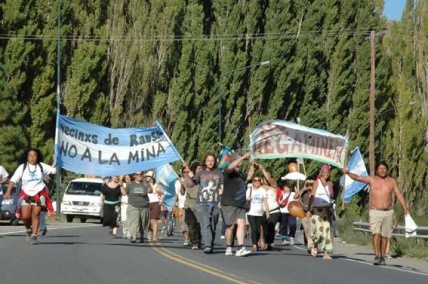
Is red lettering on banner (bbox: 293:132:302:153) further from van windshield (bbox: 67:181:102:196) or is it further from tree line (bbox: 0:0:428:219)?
tree line (bbox: 0:0:428:219)

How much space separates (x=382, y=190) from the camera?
68.8ft

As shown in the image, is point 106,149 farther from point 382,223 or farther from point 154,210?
point 382,223

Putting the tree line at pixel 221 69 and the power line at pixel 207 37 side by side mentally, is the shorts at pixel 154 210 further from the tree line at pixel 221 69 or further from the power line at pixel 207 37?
the power line at pixel 207 37

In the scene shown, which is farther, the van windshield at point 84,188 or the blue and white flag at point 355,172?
the van windshield at point 84,188

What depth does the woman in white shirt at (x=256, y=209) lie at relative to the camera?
25.2 meters

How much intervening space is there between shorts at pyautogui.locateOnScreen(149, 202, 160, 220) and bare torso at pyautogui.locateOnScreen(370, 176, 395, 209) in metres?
9.04

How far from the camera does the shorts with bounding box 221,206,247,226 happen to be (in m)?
22.3

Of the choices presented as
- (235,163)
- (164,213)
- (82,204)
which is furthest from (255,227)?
(82,204)

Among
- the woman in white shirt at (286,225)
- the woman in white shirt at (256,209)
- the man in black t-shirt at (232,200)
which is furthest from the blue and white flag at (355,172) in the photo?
the man in black t-shirt at (232,200)

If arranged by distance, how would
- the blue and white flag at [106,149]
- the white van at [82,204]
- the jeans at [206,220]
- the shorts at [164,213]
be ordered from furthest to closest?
the white van at [82,204]
the shorts at [164,213]
the blue and white flag at [106,149]
the jeans at [206,220]

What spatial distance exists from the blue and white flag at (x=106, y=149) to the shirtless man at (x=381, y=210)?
288 inches

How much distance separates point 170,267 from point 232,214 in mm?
4669

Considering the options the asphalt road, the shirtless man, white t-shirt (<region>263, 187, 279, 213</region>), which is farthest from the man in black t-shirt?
white t-shirt (<region>263, 187, 279, 213</region>)

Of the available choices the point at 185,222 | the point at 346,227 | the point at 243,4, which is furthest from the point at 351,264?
the point at 243,4
